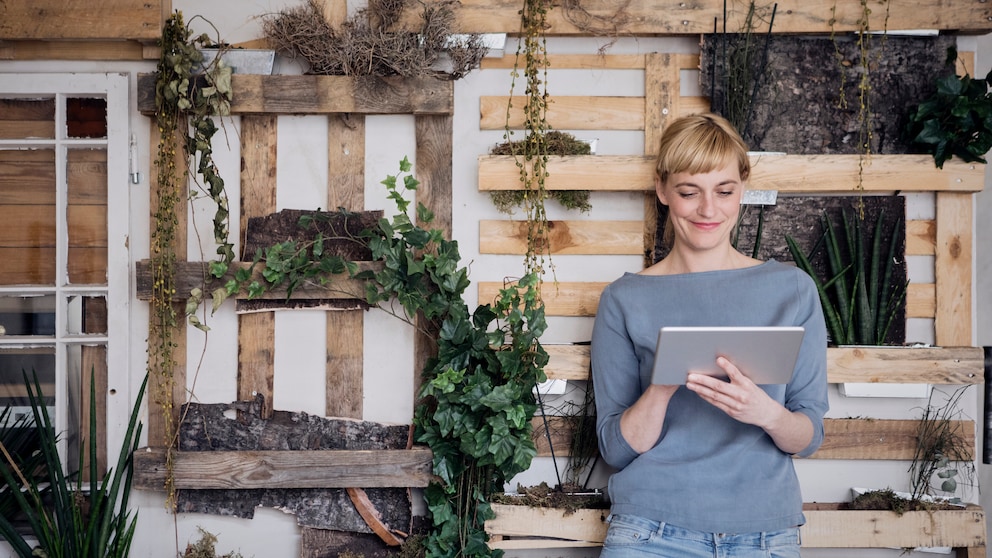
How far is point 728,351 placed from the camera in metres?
1.68

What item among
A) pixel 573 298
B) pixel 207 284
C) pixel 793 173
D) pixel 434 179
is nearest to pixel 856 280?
pixel 793 173

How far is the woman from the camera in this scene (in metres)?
1.96

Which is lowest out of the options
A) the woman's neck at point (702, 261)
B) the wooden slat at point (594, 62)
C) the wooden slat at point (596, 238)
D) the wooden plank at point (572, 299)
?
the wooden plank at point (572, 299)

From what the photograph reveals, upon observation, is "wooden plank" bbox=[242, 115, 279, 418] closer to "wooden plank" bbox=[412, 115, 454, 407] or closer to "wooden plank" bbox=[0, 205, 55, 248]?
"wooden plank" bbox=[412, 115, 454, 407]

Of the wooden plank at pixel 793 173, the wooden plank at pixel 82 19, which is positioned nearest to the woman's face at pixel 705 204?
the wooden plank at pixel 793 173

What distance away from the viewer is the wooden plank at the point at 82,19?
2.53 m

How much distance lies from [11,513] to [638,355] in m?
2.22

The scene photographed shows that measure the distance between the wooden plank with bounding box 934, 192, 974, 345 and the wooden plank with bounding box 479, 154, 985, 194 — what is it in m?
A: 0.08

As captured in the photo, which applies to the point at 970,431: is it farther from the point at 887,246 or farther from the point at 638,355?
the point at 638,355

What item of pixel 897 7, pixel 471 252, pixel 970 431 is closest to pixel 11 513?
pixel 471 252

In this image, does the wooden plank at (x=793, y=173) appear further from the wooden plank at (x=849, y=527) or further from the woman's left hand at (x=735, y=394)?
the wooden plank at (x=849, y=527)

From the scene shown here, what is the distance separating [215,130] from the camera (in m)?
2.53

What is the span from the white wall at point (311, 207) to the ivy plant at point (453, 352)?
14 centimetres

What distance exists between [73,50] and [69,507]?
61.1 inches
